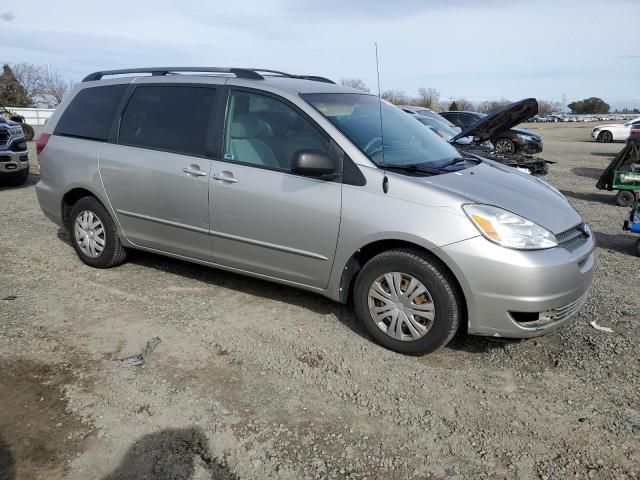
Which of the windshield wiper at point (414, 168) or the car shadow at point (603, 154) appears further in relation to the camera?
the car shadow at point (603, 154)

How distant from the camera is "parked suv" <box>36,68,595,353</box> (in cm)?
339

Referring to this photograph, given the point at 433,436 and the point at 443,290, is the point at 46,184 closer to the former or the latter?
the point at 443,290

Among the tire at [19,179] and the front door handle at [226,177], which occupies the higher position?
the front door handle at [226,177]

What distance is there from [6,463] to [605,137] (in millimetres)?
29921

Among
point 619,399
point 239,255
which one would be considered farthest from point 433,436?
point 239,255

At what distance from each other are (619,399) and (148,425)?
2.77 metres

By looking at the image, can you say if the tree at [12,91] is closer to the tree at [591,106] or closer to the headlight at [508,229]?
the headlight at [508,229]

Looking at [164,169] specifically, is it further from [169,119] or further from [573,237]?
[573,237]

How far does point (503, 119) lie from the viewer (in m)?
9.34

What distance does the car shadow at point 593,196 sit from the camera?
1036cm

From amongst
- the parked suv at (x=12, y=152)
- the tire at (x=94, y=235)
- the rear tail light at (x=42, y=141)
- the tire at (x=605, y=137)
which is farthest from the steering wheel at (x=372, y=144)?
the tire at (x=605, y=137)

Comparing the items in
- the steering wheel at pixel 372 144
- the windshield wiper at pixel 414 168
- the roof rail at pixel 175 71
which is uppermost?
the roof rail at pixel 175 71

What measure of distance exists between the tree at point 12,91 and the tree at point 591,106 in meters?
86.1

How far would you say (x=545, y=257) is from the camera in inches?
130
